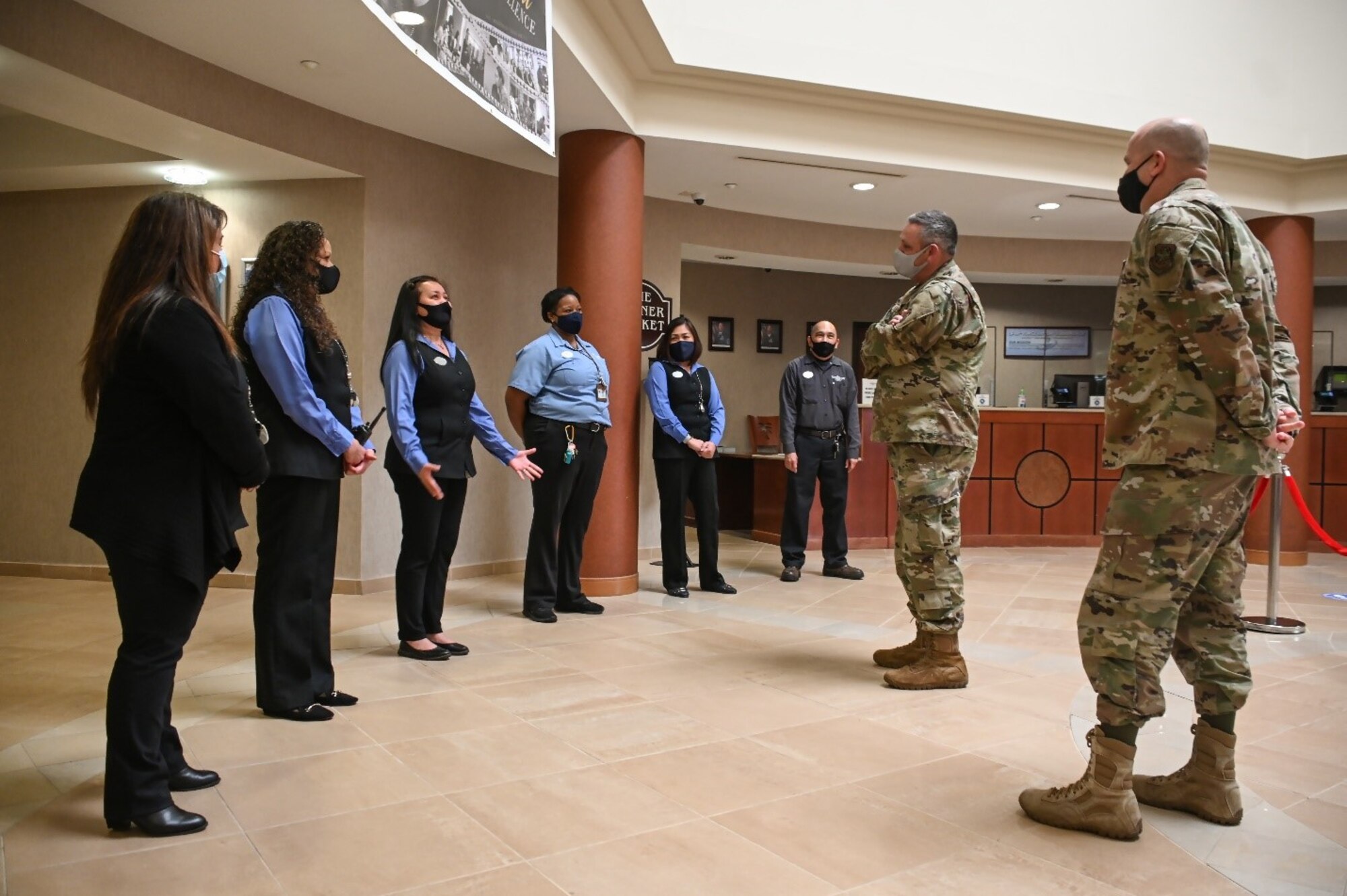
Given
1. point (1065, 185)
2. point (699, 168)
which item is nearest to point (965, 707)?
point (699, 168)

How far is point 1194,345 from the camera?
2242 millimetres

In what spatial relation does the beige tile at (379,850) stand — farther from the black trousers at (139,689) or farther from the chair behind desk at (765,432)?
the chair behind desk at (765,432)

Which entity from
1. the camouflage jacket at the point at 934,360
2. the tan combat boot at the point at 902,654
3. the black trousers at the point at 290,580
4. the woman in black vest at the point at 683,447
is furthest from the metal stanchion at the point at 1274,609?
the black trousers at the point at 290,580

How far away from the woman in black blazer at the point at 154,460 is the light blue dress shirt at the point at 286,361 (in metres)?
0.65

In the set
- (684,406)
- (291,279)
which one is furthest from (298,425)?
(684,406)

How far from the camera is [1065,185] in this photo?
7172 millimetres

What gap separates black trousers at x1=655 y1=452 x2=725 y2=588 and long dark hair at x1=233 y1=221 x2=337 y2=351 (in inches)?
113

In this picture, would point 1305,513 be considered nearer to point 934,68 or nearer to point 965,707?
point 965,707

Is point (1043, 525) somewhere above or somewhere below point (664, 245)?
below

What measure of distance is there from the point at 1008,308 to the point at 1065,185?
4.42 m

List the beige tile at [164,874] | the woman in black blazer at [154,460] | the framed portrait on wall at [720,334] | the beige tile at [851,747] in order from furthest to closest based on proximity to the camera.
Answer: the framed portrait on wall at [720,334] → the beige tile at [851,747] → the woman in black blazer at [154,460] → the beige tile at [164,874]

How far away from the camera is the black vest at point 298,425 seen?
10.1ft

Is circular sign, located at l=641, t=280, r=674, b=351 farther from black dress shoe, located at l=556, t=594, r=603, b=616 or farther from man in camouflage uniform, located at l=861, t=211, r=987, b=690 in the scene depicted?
man in camouflage uniform, located at l=861, t=211, r=987, b=690

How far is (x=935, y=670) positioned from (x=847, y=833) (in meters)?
1.49
